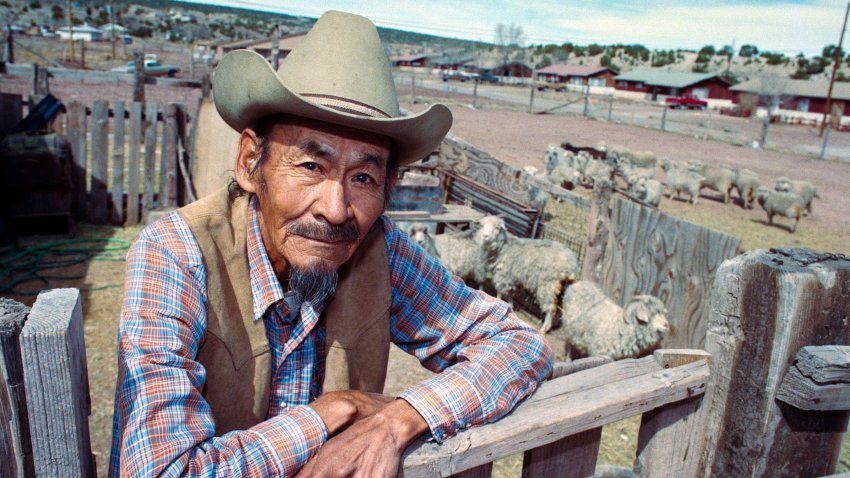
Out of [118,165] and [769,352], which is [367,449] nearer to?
[769,352]

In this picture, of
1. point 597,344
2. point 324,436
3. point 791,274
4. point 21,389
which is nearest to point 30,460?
point 21,389

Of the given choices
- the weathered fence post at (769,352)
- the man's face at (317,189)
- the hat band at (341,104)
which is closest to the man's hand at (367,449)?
the man's face at (317,189)

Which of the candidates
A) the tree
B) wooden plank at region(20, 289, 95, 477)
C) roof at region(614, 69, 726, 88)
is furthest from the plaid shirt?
the tree

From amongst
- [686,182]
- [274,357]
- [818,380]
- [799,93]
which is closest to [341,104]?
[274,357]

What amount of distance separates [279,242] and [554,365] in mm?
→ 936

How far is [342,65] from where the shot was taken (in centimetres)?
163

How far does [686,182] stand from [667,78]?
171ft

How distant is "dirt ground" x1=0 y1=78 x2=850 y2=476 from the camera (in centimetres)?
427

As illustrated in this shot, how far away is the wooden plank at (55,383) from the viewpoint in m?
1.04

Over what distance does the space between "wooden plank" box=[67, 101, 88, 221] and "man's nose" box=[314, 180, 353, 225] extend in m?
7.18

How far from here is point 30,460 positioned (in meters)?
1.13

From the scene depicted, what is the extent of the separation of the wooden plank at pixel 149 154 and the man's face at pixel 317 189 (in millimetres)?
6819

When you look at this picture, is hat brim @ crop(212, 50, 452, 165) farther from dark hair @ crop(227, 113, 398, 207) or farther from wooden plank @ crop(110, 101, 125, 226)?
wooden plank @ crop(110, 101, 125, 226)

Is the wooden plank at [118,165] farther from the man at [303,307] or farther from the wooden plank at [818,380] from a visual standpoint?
the wooden plank at [818,380]
